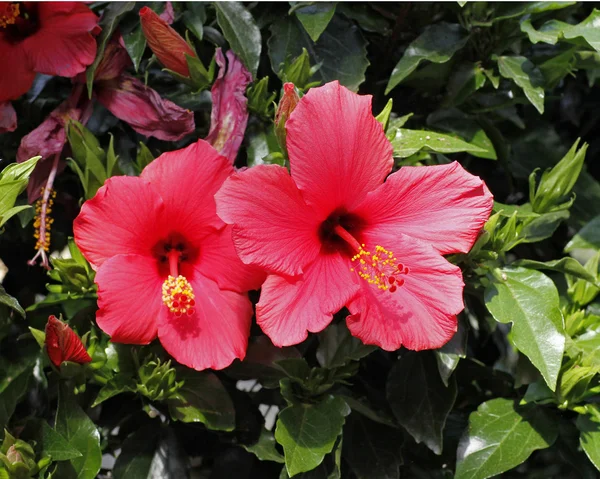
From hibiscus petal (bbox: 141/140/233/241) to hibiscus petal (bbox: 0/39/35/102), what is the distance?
20 centimetres

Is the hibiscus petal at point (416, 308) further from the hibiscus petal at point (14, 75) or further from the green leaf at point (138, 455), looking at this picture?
the hibiscus petal at point (14, 75)

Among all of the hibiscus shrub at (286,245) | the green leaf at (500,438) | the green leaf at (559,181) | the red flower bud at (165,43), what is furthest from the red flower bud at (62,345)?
the green leaf at (559,181)

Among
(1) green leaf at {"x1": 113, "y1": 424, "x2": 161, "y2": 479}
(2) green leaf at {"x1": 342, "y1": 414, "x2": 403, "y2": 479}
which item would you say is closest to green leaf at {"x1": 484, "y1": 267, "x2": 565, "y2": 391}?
(2) green leaf at {"x1": 342, "y1": 414, "x2": 403, "y2": 479}

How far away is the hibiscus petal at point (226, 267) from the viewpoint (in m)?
0.84

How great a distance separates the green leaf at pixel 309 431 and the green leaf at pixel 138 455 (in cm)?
17

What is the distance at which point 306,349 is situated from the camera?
98 centimetres

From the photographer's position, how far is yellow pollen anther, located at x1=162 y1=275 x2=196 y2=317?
814 mm

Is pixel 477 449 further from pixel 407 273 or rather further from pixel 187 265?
pixel 187 265

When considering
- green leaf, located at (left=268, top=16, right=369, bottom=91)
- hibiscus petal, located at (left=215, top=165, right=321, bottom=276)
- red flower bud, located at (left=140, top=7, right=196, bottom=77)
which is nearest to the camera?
hibiscus petal, located at (left=215, top=165, right=321, bottom=276)

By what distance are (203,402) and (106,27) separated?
1.49 feet

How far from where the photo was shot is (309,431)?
2.85ft

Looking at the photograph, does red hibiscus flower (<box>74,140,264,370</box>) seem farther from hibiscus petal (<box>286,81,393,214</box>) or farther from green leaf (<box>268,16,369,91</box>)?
green leaf (<box>268,16,369,91</box>)

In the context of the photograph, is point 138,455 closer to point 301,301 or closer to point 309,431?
point 309,431

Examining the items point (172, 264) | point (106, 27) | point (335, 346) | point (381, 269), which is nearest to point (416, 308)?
point (381, 269)
